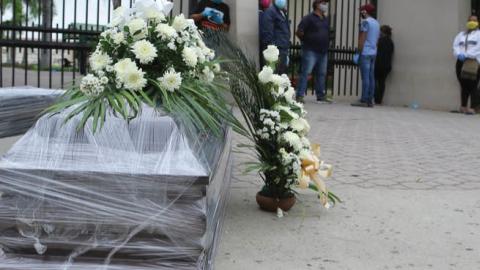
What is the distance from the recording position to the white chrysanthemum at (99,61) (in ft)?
11.2

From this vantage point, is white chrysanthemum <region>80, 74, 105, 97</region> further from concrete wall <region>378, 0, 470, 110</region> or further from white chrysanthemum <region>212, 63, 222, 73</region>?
concrete wall <region>378, 0, 470, 110</region>

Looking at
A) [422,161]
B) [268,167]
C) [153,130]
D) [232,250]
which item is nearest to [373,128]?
[422,161]

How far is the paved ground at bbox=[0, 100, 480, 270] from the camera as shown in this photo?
3740mm

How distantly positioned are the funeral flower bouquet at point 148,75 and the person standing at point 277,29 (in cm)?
756

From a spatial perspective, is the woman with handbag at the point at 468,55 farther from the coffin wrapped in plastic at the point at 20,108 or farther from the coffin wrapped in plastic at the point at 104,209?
the coffin wrapped in plastic at the point at 104,209

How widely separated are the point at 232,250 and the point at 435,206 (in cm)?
202

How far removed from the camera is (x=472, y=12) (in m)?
13.2

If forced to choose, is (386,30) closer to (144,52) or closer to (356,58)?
(356,58)

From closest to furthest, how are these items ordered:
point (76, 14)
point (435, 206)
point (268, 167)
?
1. point (268, 167)
2. point (435, 206)
3. point (76, 14)

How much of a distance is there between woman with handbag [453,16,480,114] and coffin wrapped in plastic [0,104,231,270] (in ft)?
35.2

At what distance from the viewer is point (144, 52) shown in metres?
3.37

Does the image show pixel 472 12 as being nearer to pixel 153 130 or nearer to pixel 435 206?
pixel 435 206

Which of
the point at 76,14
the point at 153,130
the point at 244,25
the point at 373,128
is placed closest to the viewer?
the point at 153,130

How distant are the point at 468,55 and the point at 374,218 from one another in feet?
29.0
